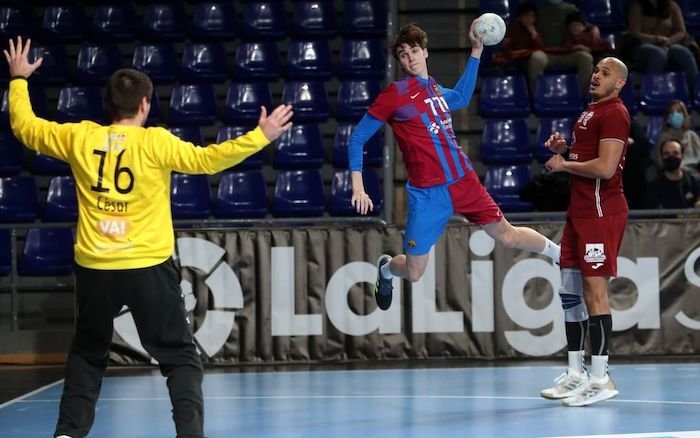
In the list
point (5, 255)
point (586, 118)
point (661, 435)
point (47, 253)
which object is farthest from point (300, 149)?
point (661, 435)

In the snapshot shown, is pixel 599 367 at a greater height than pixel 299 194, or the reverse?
pixel 299 194

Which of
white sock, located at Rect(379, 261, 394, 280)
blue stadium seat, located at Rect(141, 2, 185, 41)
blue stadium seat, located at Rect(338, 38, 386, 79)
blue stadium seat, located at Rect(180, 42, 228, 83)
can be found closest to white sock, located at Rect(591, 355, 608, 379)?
white sock, located at Rect(379, 261, 394, 280)

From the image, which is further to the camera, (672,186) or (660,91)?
(660,91)

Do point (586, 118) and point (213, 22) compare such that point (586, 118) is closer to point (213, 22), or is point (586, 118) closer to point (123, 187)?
point (123, 187)

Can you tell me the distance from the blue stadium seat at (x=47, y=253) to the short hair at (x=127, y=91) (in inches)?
249

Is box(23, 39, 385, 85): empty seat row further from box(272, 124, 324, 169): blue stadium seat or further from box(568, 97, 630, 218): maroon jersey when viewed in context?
box(568, 97, 630, 218): maroon jersey

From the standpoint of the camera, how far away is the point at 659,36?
13.6 meters

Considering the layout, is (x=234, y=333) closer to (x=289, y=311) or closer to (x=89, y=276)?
(x=289, y=311)

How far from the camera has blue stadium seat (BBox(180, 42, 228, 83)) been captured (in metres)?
13.8

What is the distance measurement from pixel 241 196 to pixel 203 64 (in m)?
2.41

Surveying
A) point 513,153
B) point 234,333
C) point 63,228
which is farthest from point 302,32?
point 234,333

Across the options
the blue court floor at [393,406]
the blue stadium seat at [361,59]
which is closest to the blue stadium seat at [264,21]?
the blue stadium seat at [361,59]

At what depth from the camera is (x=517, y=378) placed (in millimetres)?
9242

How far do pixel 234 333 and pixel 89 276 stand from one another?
16.0 ft
